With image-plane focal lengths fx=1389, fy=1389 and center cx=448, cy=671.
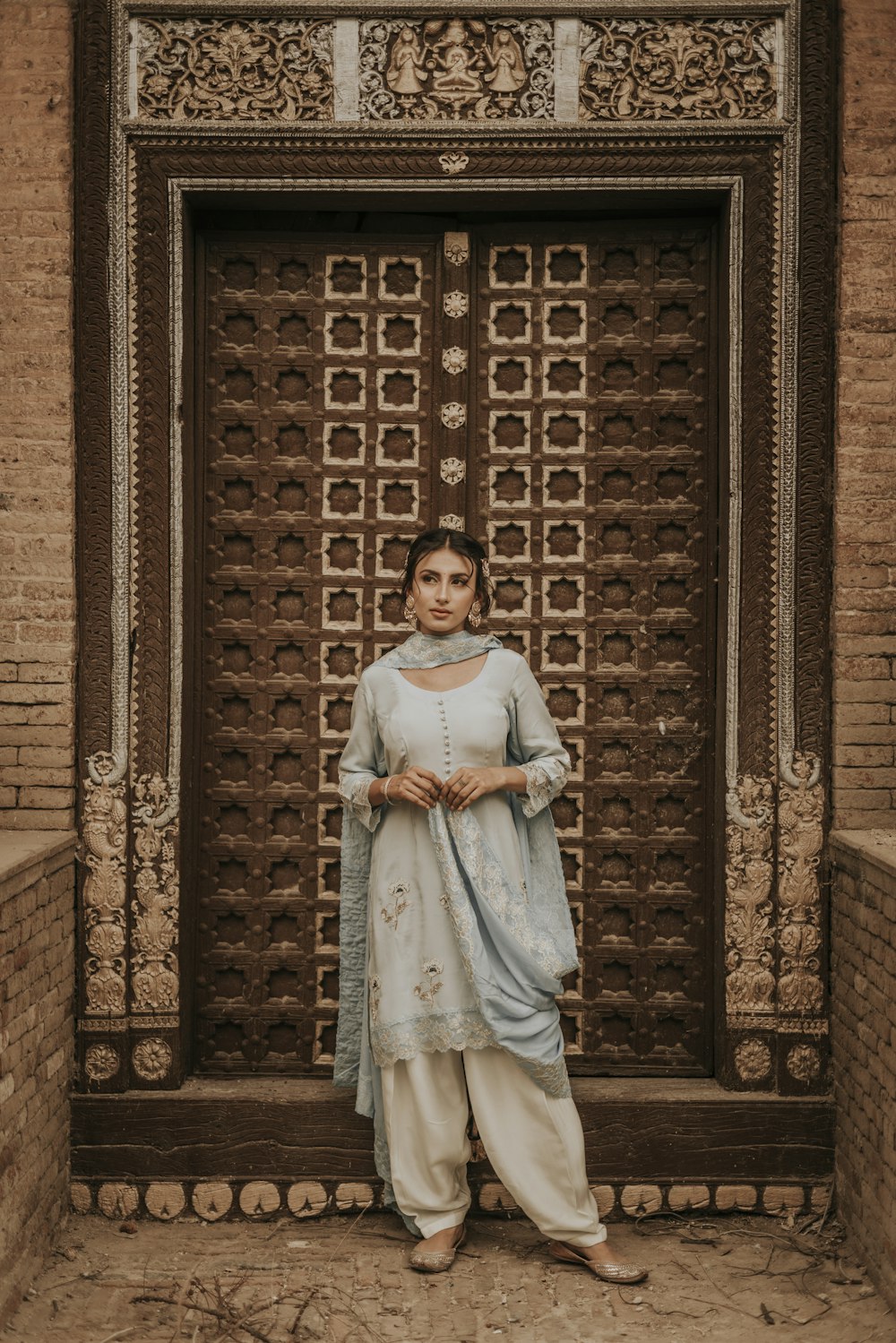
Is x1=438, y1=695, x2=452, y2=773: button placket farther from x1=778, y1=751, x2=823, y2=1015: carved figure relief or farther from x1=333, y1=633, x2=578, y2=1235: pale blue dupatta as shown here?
x1=778, y1=751, x2=823, y2=1015: carved figure relief

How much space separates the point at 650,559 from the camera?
5.12 metres

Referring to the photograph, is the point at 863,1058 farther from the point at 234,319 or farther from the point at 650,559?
the point at 234,319

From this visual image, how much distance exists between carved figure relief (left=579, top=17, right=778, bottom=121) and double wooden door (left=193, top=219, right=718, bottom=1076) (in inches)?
16.6

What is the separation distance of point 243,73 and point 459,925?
3.03 m

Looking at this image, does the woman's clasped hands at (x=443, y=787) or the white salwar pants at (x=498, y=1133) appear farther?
the white salwar pants at (x=498, y=1133)

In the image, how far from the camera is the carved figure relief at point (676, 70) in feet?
15.9

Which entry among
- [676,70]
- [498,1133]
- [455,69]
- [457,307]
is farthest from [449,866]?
[676,70]

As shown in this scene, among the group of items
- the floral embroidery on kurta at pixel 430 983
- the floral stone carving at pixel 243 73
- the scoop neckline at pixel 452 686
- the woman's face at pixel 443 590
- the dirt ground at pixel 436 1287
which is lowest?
the dirt ground at pixel 436 1287

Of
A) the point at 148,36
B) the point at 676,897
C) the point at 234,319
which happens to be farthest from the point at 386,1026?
the point at 148,36

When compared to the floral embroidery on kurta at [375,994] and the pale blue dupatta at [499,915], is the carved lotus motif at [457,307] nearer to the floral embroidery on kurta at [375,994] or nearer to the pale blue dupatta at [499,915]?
the pale blue dupatta at [499,915]

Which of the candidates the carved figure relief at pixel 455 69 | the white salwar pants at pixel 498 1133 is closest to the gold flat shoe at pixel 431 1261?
the white salwar pants at pixel 498 1133

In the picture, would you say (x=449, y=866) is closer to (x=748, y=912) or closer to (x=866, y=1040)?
(x=748, y=912)

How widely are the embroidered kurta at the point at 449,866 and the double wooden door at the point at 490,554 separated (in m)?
0.74

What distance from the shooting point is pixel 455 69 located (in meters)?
4.86
